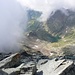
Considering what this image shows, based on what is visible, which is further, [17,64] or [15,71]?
[17,64]

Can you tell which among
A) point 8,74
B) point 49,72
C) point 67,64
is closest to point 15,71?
point 8,74

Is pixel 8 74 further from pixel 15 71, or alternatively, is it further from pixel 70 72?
pixel 70 72

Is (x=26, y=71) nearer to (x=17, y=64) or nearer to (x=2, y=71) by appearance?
(x=2, y=71)

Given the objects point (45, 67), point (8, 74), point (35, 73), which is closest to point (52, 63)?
point (45, 67)

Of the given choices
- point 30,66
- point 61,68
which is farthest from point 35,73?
point 61,68

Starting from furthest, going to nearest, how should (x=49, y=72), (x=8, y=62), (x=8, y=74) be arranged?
(x=8, y=62), (x=49, y=72), (x=8, y=74)

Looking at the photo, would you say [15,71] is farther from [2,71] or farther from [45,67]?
[45,67]

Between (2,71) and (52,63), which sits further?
(52,63)

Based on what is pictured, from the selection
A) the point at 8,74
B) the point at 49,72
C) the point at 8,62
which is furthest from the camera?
the point at 8,62
